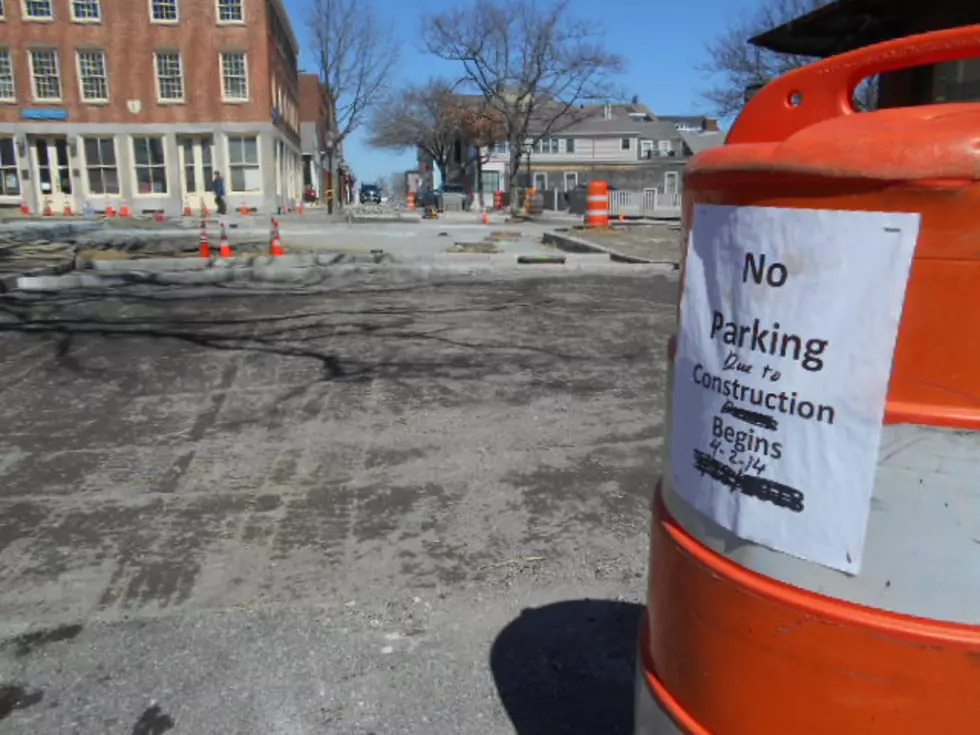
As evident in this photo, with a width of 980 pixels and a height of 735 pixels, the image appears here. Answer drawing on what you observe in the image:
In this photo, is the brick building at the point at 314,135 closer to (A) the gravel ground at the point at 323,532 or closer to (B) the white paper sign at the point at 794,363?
(A) the gravel ground at the point at 323,532

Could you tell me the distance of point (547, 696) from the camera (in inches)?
101

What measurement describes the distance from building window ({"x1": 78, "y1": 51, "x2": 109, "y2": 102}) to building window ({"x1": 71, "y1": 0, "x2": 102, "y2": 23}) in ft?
4.11

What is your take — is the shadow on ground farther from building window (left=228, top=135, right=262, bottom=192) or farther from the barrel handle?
building window (left=228, top=135, right=262, bottom=192)

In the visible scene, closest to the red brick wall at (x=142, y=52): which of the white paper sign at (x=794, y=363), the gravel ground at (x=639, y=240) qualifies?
the gravel ground at (x=639, y=240)

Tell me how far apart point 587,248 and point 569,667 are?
1331 centimetres

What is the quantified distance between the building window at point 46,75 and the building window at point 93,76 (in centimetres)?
98

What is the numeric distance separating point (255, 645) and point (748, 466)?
196 cm

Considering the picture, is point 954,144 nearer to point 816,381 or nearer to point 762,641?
point 816,381

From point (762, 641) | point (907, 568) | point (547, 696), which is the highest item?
point (907, 568)

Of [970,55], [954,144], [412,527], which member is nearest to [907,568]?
[954,144]

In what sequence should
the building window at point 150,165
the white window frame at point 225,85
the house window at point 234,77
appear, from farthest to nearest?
the building window at point 150,165 → the house window at point 234,77 → the white window frame at point 225,85

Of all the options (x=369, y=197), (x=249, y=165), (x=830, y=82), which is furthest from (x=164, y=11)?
(x=369, y=197)

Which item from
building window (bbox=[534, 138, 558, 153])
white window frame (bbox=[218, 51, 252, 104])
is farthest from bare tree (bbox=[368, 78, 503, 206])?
white window frame (bbox=[218, 51, 252, 104])

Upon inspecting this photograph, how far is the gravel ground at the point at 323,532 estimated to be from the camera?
2539mm
